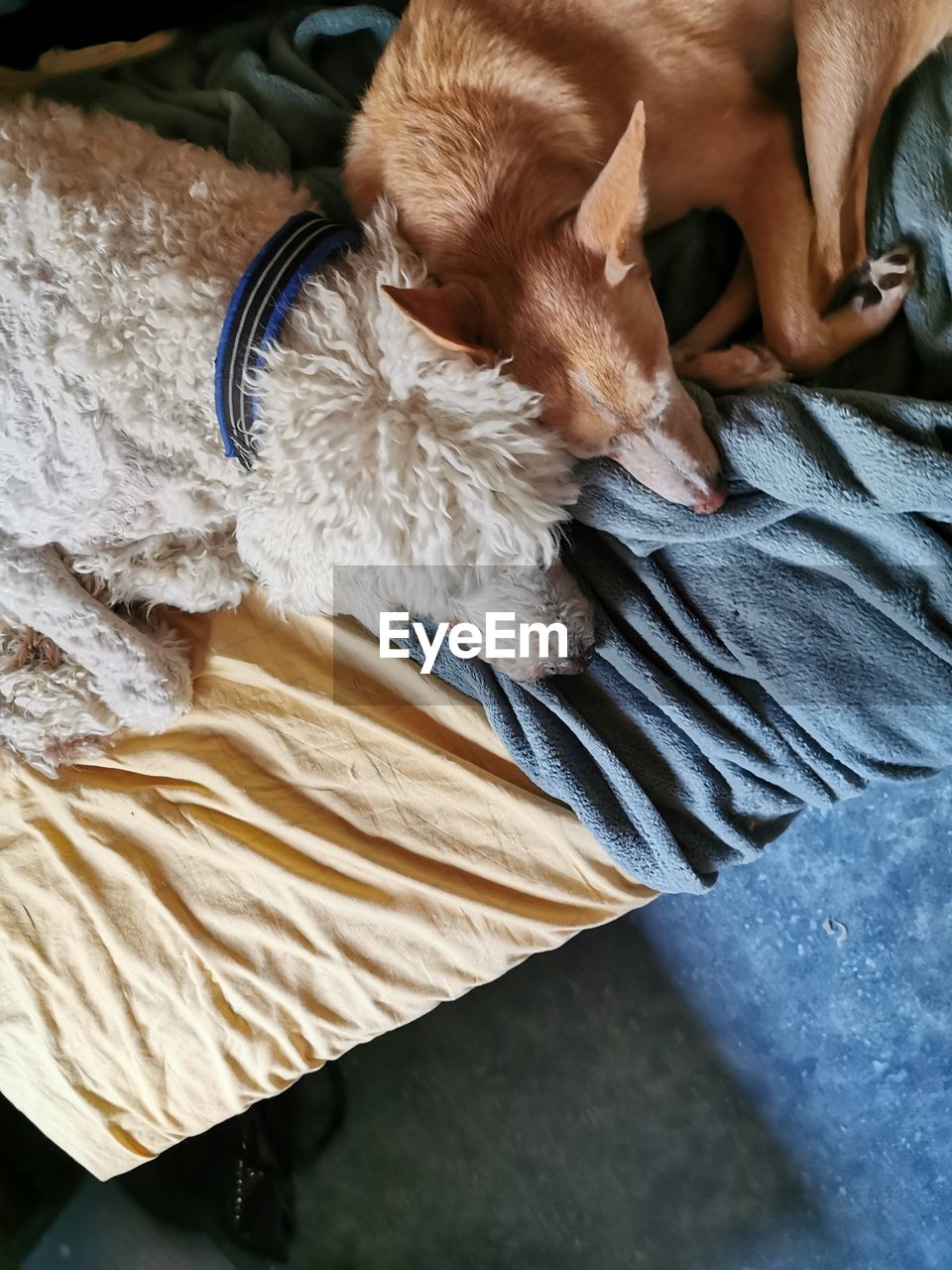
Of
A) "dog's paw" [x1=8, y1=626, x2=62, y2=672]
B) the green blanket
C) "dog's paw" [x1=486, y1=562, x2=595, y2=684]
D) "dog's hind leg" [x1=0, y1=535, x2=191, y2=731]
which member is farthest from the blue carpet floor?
the green blanket

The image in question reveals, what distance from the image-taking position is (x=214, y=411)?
1272 millimetres

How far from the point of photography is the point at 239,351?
1.17 m

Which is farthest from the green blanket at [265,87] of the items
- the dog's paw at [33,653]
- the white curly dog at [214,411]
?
the dog's paw at [33,653]

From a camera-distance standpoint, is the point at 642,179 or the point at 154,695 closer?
the point at 642,179

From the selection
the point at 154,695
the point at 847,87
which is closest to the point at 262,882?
the point at 154,695

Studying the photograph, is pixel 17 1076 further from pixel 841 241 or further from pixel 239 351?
pixel 841 241

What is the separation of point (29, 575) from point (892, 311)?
1367mm

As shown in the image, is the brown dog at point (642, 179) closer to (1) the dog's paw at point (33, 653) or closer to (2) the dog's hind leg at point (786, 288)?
(2) the dog's hind leg at point (786, 288)

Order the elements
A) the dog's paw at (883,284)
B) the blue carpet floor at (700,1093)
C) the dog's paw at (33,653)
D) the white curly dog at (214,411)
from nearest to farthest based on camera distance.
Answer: the white curly dog at (214,411)
the dog's paw at (883,284)
the dog's paw at (33,653)
the blue carpet floor at (700,1093)

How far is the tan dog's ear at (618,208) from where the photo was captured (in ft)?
3.27

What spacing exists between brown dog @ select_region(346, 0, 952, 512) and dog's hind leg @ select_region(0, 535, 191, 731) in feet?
2.51

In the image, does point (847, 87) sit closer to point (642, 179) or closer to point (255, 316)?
point (642, 179)

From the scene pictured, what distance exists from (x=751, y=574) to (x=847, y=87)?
649mm

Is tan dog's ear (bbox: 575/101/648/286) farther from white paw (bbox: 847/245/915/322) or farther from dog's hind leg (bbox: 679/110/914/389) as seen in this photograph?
white paw (bbox: 847/245/915/322)
